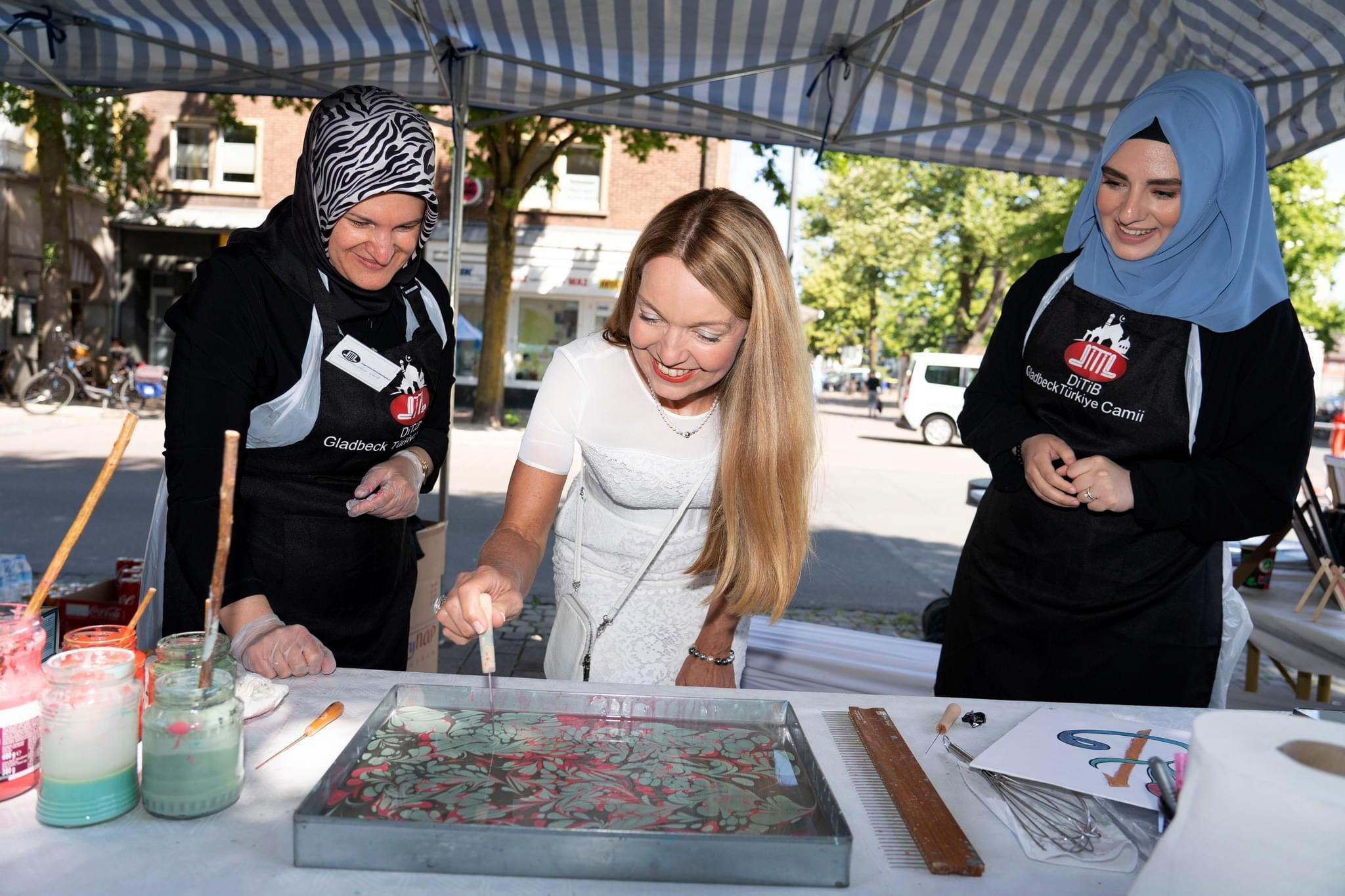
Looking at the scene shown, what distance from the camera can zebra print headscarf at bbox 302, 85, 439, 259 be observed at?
5.74 ft

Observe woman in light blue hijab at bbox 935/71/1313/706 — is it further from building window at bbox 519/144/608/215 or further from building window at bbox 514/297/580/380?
building window at bbox 514/297/580/380

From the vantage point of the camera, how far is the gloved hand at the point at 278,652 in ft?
4.71

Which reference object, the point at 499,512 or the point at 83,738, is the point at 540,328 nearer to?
the point at 499,512

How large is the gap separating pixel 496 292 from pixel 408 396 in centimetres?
1118

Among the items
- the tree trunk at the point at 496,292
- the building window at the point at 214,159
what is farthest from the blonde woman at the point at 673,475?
the building window at the point at 214,159

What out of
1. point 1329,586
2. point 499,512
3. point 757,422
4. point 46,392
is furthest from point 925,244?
point 757,422

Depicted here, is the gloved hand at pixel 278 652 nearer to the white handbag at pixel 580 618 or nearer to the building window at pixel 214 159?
the white handbag at pixel 580 618

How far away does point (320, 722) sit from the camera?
4.12ft

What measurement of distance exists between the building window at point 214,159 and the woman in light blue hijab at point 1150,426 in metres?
19.0

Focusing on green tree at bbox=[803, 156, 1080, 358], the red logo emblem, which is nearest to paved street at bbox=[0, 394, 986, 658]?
the red logo emblem

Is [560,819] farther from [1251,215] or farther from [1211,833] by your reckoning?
[1251,215]

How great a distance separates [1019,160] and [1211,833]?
398 cm

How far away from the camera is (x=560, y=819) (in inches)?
37.9

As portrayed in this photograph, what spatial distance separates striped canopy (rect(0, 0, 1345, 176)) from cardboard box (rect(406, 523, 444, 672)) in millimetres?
1759
